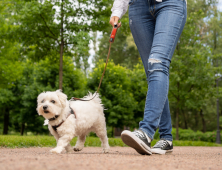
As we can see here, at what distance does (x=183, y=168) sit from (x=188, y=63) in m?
13.8

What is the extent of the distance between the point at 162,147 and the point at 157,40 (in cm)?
134

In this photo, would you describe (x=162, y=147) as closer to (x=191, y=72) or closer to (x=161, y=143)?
(x=161, y=143)

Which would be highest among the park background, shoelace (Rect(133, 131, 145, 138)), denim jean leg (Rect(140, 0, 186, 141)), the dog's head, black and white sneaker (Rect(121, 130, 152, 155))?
the park background

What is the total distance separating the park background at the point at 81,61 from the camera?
376 inches

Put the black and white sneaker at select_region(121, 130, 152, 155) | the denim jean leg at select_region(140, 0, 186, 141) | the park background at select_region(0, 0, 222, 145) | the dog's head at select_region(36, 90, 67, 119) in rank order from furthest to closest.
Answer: the park background at select_region(0, 0, 222, 145) → the dog's head at select_region(36, 90, 67, 119) → the denim jean leg at select_region(140, 0, 186, 141) → the black and white sneaker at select_region(121, 130, 152, 155)

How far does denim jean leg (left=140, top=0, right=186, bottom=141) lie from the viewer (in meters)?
3.01

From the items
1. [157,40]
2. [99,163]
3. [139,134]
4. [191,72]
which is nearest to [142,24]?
[157,40]


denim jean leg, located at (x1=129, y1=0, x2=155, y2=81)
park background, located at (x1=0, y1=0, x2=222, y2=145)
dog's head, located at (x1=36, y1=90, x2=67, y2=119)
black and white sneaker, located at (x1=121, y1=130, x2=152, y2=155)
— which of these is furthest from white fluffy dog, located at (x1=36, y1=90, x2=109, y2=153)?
park background, located at (x1=0, y1=0, x2=222, y2=145)

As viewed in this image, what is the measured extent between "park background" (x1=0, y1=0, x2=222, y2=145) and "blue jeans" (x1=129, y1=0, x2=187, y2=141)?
522 cm

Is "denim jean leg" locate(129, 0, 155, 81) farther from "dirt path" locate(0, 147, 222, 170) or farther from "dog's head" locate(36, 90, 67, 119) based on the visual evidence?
"dirt path" locate(0, 147, 222, 170)

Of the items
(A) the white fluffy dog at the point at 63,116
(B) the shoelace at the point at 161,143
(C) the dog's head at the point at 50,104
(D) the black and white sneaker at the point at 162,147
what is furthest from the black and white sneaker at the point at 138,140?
(C) the dog's head at the point at 50,104

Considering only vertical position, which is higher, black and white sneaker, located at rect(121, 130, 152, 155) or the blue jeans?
the blue jeans

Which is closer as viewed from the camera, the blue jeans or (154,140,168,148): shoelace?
the blue jeans

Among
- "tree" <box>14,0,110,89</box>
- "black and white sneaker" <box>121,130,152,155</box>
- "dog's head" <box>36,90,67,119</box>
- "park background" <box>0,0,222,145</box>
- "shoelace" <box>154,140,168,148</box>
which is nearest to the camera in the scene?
"black and white sneaker" <box>121,130,152,155</box>
